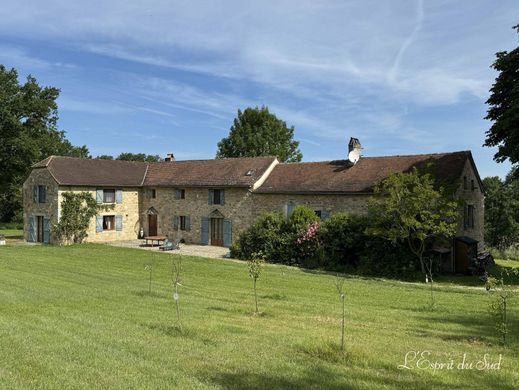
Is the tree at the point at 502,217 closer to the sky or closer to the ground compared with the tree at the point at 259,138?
closer to the ground

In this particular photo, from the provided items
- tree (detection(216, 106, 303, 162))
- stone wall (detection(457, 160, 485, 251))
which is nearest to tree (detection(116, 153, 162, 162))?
tree (detection(216, 106, 303, 162))

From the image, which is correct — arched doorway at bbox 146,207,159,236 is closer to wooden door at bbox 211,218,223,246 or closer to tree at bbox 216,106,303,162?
wooden door at bbox 211,218,223,246

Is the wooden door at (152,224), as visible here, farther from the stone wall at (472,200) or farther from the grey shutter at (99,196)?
the stone wall at (472,200)

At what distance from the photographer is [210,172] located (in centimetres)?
3303

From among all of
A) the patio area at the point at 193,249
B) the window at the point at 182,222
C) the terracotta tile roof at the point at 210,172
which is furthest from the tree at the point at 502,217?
the patio area at the point at 193,249

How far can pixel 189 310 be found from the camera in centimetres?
1066

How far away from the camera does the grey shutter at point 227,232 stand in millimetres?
30694

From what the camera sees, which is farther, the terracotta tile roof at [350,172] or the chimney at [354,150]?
the chimney at [354,150]

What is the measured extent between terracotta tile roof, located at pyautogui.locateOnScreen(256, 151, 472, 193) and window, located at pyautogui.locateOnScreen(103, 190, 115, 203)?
36.7 feet

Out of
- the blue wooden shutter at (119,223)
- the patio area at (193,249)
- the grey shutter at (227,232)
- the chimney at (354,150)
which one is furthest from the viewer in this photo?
the blue wooden shutter at (119,223)

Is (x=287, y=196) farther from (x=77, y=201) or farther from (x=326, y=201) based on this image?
(x=77, y=201)

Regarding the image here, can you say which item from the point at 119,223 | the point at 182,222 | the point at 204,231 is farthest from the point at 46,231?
the point at 204,231

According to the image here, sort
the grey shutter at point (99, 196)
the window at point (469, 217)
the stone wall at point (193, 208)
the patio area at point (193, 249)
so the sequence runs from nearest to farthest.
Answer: the window at point (469, 217)
the patio area at point (193, 249)
the stone wall at point (193, 208)
the grey shutter at point (99, 196)

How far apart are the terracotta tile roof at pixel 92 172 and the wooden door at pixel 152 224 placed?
2632mm
